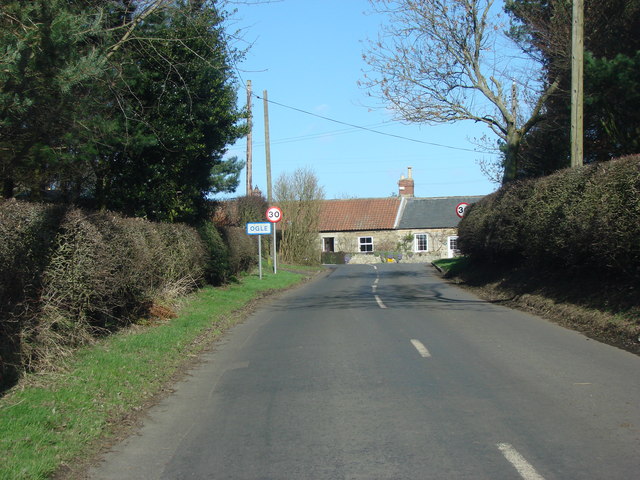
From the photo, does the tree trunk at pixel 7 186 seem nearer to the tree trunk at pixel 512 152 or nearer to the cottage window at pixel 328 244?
the tree trunk at pixel 512 152

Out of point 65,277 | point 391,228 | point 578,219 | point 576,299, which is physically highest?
point 391,228

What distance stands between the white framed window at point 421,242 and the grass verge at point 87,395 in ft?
161

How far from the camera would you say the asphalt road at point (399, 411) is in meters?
5.07

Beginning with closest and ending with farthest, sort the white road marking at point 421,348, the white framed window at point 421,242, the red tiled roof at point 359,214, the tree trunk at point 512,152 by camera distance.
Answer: the white road marking at point 421,348, the tree trunk at point 512,152, the white framed window at point 421,242, the red tiled roof at point 359,214

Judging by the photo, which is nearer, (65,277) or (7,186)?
(65,277)

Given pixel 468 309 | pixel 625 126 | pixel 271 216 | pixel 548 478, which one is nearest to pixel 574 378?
pixel 548 478

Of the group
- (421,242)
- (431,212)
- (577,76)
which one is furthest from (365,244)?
(577,76)

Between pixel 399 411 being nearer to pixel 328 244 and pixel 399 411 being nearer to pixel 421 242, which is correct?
pixel 421 242

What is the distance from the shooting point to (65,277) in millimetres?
9289

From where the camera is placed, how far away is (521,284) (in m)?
19.0

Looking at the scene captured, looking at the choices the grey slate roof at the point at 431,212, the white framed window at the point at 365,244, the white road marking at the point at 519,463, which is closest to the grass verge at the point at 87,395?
the white road marking at the point at 519,463

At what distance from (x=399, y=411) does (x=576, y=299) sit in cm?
924

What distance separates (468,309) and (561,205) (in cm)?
336

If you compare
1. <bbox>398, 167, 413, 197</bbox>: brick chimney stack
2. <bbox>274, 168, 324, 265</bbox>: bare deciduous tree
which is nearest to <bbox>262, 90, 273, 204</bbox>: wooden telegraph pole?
<bbox>274, 168, 324, 265</bbox>: bare deciduous tree
